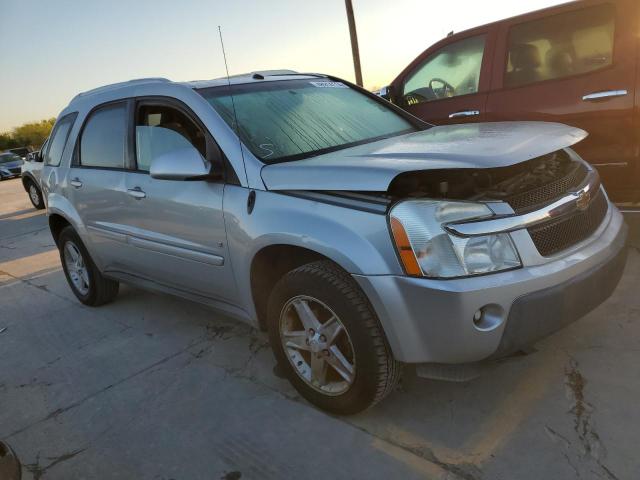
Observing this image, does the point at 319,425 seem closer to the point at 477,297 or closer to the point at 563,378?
the point at 477,297

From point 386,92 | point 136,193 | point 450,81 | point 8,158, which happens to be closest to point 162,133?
point 136,193

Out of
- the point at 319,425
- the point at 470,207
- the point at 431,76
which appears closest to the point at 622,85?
the point at 431,76

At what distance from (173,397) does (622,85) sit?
12.5 ft

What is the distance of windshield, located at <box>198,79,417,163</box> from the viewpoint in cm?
298

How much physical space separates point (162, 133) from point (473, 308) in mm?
2272

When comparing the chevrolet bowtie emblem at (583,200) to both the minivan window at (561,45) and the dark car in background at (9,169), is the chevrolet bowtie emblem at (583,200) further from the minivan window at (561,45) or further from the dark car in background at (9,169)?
the dark car in background at (9,169)

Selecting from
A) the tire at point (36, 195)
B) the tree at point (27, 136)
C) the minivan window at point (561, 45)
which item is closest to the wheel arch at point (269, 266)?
the minivan window at point (561, 45)

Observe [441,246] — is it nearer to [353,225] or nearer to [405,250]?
[405,250]

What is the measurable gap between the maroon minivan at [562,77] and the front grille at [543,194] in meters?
1.84

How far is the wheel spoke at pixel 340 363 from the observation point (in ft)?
8.16

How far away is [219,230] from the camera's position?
2926 millimetres

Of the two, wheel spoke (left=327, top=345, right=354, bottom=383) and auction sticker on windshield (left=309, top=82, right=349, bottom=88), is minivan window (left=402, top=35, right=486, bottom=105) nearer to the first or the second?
auction sticker on windshield (left=309, top=82, right=349, bottom=88)

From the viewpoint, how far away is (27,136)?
6034 cm

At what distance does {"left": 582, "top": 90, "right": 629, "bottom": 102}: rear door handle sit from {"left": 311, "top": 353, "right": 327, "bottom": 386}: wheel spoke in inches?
122
